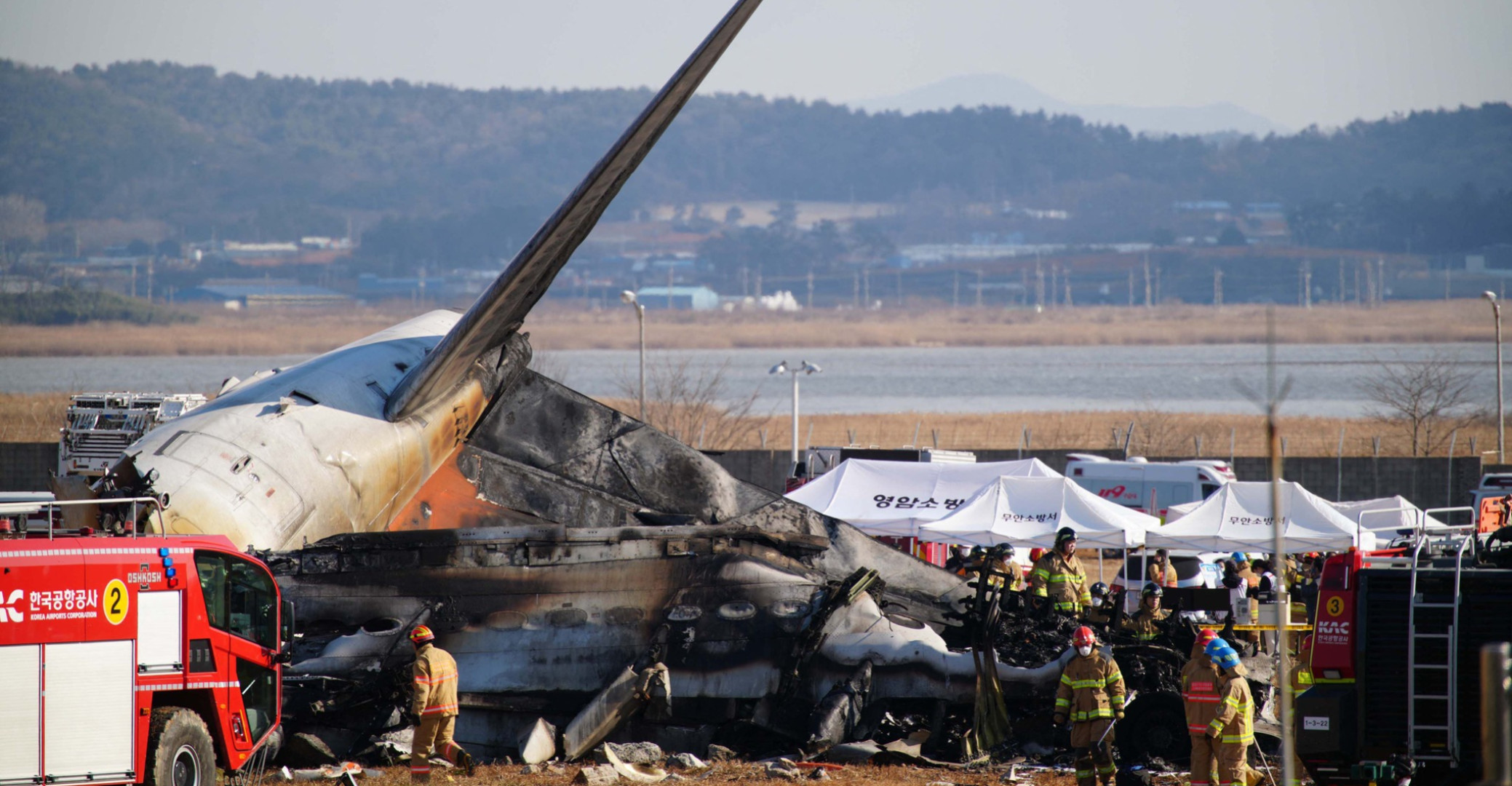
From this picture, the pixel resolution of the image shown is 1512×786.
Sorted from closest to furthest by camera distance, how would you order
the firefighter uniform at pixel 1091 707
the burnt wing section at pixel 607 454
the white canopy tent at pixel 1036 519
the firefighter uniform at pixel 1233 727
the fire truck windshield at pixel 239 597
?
the fire truck windshield at pixel 239 597 → the firefighter uniform at pixel 1233 727 → the firefighter uniform at pixel 1091 707 → the burnt wing section at pixel 607 454 → the white canopy tent at pixel 1036 519

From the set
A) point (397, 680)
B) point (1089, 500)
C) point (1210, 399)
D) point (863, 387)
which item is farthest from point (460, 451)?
point (863, 387)

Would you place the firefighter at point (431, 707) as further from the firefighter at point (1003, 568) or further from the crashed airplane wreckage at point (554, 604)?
the firefighter at point (1003, 568)

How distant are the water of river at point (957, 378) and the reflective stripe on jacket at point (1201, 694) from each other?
68.3 meters

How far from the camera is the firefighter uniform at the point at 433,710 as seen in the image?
16.0 meters

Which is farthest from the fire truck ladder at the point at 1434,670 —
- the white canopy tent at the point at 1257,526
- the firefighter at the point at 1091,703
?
the white canopy tent at the point at 1257,526

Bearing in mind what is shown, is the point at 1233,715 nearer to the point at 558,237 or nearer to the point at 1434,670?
the point at 1434,670

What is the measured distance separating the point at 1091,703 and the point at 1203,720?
135 cm

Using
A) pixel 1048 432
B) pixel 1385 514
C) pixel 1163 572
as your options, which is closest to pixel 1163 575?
pixel 1163 572

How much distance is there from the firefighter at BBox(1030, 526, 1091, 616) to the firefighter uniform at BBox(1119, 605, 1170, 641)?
85 centimetres

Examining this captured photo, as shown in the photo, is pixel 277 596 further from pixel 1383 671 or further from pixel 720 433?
pixel 720 433

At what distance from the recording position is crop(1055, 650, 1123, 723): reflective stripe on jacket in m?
16.0

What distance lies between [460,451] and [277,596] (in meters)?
8.16

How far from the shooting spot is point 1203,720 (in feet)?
49.3

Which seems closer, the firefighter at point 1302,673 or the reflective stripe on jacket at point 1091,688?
the firefighter at point 1302,673
